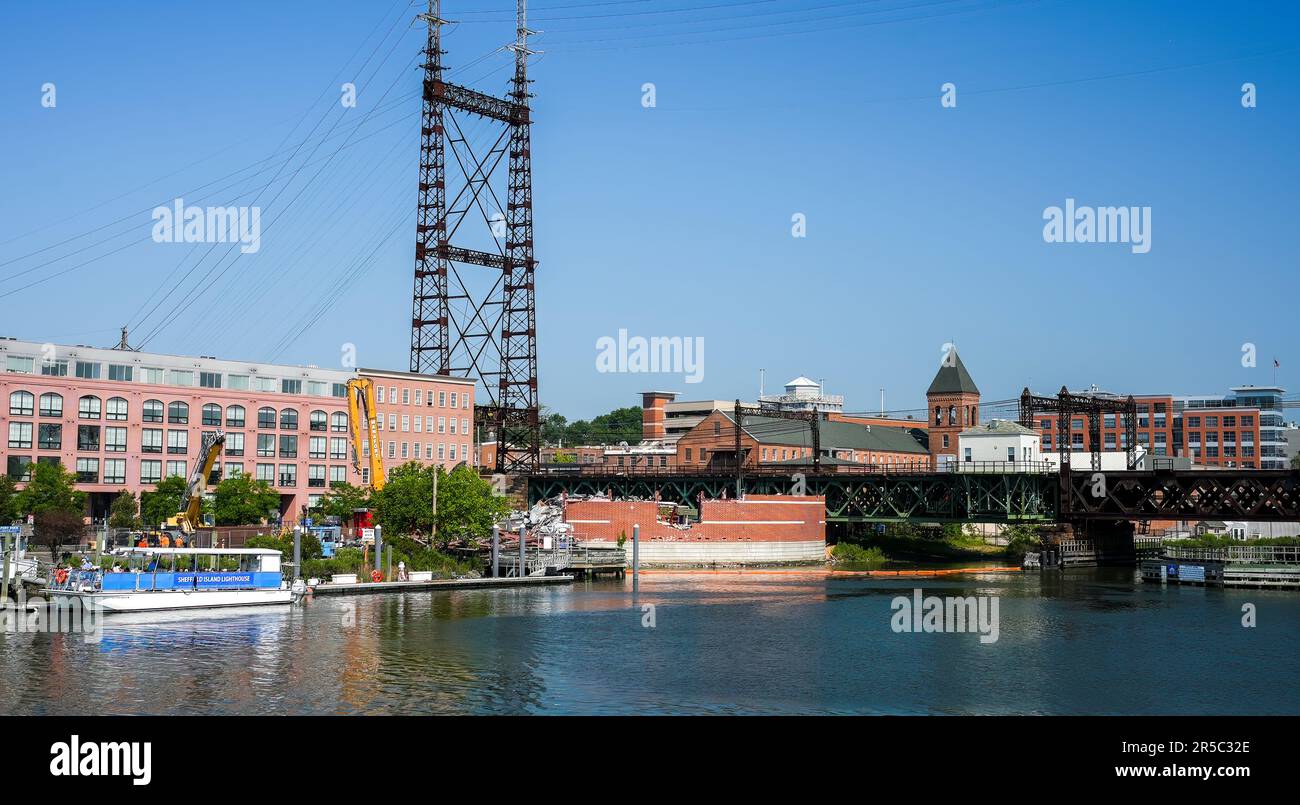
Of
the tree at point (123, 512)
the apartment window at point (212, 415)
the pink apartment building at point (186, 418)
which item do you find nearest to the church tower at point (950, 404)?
A: the pink apartment building at point (186, 418)

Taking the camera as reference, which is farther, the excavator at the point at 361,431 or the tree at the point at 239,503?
the excavator at the point at 361,431

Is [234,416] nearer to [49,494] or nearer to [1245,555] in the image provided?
[49,494]

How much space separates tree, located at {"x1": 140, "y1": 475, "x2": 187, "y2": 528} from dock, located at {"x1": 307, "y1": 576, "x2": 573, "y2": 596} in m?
20.1

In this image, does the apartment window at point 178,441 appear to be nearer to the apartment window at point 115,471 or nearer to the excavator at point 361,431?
the apartment window at point 115,471

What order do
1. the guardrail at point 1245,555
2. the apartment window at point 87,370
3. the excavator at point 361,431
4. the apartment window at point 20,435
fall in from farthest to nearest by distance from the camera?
the excavator at point 361,431 → the apartment window at point 87,370 → the apartment window at point 20,435 → the guardrail at point 1245,555

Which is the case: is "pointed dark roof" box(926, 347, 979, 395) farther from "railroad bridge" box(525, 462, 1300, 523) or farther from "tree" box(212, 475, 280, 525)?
"tree" box(212, 475, 280, 525)

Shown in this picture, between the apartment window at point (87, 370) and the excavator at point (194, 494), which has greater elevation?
the apartment window at point (87, 370)

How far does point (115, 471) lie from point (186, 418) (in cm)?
662

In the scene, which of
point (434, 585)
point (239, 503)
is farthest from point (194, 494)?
point (434, 585)

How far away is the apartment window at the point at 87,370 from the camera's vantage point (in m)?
90.1

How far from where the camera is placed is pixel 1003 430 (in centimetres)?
12838

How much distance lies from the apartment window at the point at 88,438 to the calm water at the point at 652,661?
32.9m
